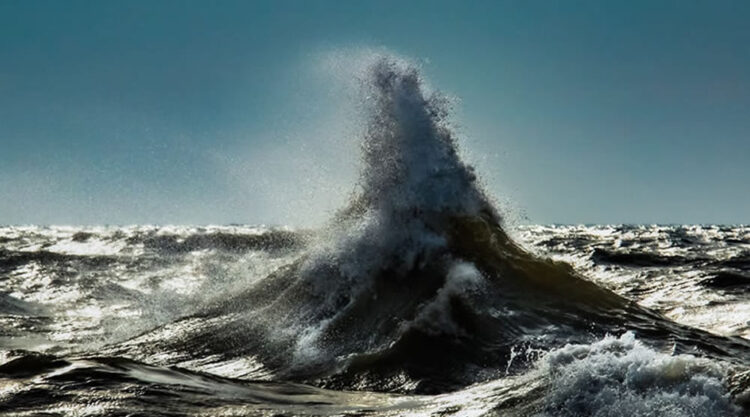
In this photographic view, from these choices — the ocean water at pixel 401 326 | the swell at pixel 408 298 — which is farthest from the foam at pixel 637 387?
the swell at pixel 408 298

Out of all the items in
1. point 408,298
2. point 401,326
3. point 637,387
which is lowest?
point 637,387

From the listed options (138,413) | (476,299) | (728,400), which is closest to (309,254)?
(476,299)

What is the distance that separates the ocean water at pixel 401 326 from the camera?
5734 mm

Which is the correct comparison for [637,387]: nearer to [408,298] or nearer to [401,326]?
[401,326]

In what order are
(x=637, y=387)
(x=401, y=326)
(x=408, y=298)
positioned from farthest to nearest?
(x=408, y=298) < (x=401, y=326) < (x=637, y=387)

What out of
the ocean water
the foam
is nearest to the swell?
the ocean water

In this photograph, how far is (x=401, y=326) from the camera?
402 inches

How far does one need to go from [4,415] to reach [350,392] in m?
3.29

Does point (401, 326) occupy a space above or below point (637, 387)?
A: above

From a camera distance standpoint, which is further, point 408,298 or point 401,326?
point 408,298

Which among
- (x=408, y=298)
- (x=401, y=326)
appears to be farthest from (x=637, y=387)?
(x=408, y=298)

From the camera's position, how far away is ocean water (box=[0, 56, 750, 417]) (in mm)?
5734

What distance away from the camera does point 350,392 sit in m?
7.80

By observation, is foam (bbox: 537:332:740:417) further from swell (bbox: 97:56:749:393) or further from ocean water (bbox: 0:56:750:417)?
swell (bbox: 97:56:749:393)
